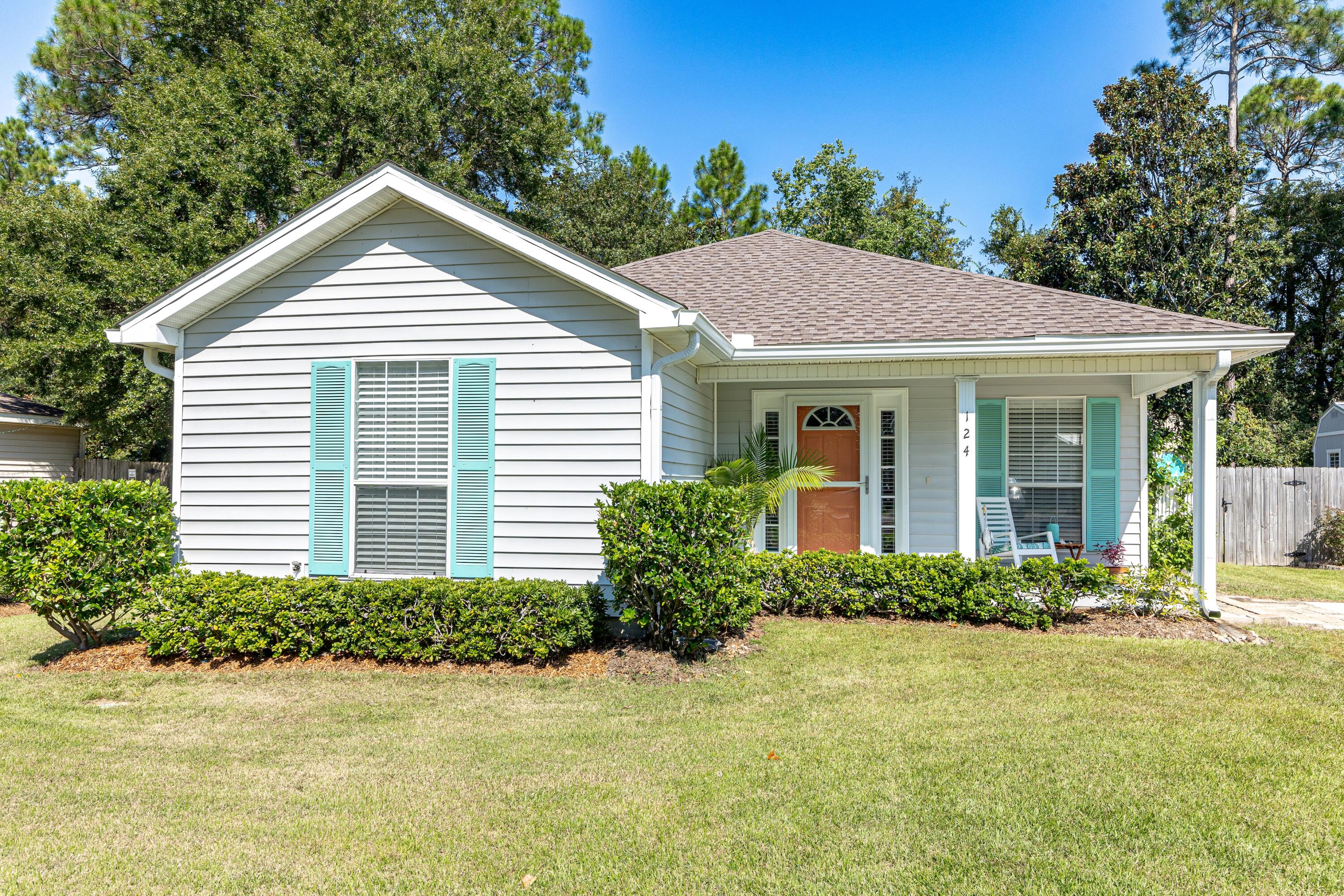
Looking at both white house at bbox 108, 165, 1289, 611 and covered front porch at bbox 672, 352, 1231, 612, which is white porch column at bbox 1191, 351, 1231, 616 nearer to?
white house at bbox 108, 165, 1289, 611

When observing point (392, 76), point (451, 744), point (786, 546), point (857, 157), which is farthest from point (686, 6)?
point (451, 744)

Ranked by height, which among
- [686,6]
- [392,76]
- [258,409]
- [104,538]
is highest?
[686,6]

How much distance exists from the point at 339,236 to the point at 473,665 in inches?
153

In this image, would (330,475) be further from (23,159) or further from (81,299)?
(23,159)

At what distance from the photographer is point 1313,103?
2159 cm

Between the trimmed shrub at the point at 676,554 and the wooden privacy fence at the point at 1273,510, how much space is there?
37.3 ft

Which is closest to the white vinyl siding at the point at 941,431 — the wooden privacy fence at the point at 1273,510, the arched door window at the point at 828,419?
the arched door window at the point at 828,419

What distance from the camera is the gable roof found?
6.42 meters

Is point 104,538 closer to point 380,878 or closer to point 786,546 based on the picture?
point 380,878

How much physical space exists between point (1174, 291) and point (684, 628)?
15.6 metres

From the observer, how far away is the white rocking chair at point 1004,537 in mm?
8867

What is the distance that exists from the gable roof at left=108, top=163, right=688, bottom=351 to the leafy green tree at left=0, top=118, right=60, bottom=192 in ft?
55.5

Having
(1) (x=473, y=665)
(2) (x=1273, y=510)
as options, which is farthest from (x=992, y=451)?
(2) (x=1273, y=510)

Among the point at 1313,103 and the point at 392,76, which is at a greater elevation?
the point at 1313,103
